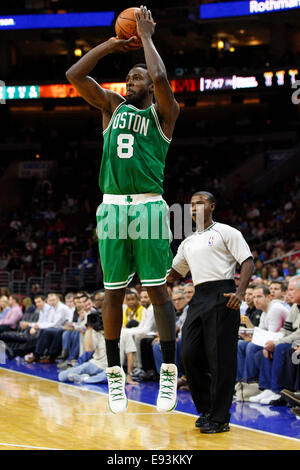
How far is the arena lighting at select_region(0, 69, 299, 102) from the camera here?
20484mm

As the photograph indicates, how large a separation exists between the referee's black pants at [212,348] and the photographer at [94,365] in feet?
10.8

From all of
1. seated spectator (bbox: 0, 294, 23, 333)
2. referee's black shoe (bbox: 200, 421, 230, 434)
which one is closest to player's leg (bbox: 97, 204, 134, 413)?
referee's black shoe (bbox: 200, 421, 230, 434)

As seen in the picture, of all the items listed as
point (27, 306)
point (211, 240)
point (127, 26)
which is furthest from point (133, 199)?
point (27, 306)

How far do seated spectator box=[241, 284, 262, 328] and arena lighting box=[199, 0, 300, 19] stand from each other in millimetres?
13472

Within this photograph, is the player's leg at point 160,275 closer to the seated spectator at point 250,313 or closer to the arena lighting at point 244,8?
the seated spectator at point 250,313

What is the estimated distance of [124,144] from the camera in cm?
443

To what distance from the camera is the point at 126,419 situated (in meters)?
6.88

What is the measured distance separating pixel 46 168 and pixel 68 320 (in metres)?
15.5

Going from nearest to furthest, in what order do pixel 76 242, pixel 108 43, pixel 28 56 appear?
pixel 108 43 < pixel 76 242 < pixel 28 56

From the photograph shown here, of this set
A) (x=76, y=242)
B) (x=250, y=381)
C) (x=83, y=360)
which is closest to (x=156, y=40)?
(x=76, y=242)

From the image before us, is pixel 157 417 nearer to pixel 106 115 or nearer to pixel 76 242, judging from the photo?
pixel 106 115

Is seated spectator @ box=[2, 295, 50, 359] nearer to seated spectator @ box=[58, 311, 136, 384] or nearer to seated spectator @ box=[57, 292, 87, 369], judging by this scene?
seated spectator @ box=[57, 292, 87, 369]

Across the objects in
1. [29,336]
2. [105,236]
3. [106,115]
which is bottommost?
[29,336]

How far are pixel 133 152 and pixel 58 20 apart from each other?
19.8 meters
